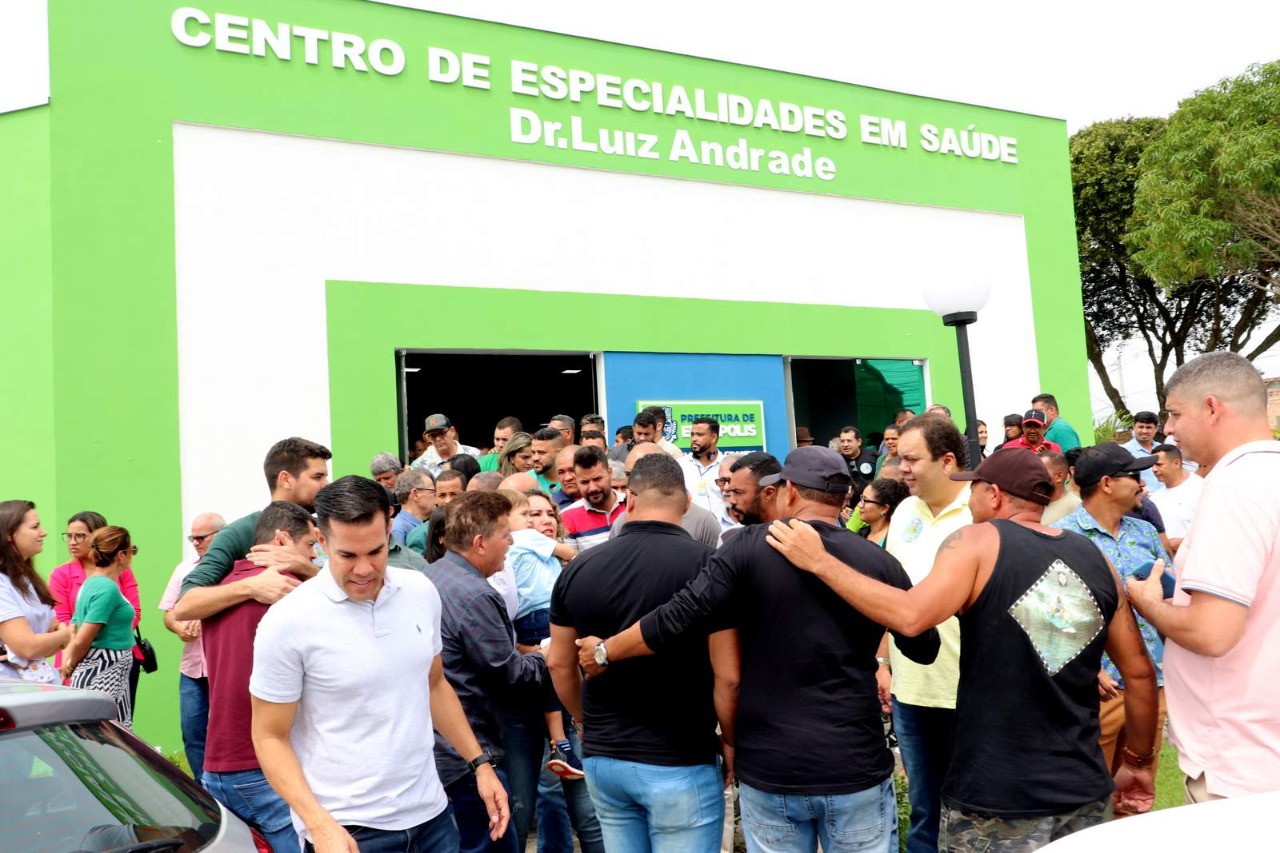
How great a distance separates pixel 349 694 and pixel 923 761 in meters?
2.84

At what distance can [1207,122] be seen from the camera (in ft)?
84.5

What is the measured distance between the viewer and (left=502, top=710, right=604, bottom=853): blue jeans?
5.04 meters

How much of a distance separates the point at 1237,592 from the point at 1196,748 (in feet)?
1.82

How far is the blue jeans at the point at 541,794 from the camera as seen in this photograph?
5039mm

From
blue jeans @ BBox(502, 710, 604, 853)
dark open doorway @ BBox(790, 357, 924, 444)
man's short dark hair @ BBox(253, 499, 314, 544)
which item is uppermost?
dark open doorway @ BBox(790, 357, 924, 444)

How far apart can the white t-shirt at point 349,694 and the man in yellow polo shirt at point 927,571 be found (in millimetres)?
2390

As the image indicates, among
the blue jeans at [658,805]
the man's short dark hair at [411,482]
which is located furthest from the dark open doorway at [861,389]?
the blue jeans at [658,805]

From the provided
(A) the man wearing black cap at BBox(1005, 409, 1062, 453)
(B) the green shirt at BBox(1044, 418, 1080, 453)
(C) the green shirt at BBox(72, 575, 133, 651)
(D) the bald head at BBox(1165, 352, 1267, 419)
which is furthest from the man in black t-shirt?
(B) the green shirt at BBox(1044, 418, 1080, 453)

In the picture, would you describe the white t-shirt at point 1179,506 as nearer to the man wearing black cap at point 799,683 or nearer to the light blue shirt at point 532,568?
the light blue shirt at point 532,568

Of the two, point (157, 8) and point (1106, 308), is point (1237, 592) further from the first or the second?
point (1106, 308)

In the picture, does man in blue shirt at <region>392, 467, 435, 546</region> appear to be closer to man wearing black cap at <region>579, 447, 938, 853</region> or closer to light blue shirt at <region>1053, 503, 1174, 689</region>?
man wearing black cap at <region>579, 447, 938, 853</region>

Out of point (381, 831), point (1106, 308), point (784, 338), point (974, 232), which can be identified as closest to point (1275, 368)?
point (1106, 308)

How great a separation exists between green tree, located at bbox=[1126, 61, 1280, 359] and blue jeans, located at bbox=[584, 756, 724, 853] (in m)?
24.8

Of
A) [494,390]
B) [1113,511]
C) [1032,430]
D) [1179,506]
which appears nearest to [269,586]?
[1113,511]
